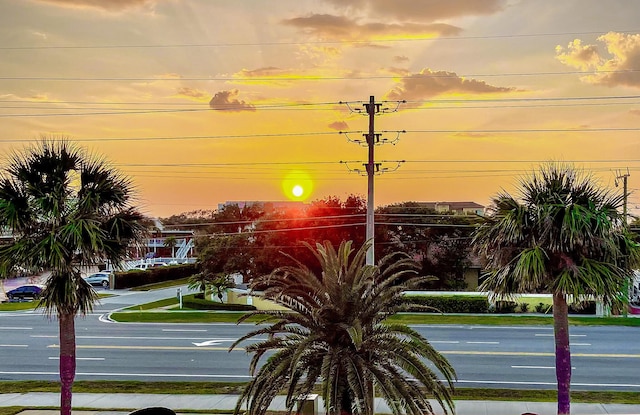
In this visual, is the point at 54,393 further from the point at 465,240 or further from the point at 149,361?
the point at 465,240

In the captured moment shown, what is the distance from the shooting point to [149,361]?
20.3 m

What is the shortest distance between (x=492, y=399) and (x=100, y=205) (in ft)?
33.7

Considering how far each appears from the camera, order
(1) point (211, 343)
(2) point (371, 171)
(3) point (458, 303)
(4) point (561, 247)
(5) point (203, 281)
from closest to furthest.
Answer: (4) point (561, 247) < (2) point (371, 171) < (1) point (211, 343) < (3) point (458, 303) < (5) point (203, 281)

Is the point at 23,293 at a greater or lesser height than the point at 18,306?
greater

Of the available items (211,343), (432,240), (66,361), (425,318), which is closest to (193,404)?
(66,361)

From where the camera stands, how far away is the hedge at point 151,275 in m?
46.4

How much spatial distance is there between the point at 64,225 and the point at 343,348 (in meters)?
6.18

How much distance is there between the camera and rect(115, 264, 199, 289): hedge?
4644 cm

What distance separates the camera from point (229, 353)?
2045 centimetres

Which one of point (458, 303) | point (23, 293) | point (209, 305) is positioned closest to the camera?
point (458, 303)

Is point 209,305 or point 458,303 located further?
point 209,305

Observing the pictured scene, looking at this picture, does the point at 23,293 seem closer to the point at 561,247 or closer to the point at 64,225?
the point at 64,225

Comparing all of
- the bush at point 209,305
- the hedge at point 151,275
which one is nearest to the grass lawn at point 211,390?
the bush at point 209,305

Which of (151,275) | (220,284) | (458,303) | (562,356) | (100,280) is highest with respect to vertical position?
(562,356)
